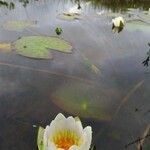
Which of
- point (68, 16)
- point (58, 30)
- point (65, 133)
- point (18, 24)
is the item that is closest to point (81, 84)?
point (58, 30)

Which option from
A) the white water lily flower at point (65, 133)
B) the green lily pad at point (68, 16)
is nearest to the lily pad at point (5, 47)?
the green lily pad at point (68, 16)

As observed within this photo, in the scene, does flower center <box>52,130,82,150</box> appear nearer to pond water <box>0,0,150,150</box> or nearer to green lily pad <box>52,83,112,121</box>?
pond water <box>0,0,150,150</box>

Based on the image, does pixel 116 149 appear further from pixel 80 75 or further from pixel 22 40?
pixel 22 40

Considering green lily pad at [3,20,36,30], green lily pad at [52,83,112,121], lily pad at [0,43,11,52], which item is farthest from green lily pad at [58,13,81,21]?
green lily pad at [52,83,112,121]

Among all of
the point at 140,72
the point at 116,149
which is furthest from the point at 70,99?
the point at 140,72

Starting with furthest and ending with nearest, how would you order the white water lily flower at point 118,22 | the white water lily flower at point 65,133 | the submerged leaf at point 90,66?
the white water lily flower at point 118,22 < the submerged leaf at point 90,66 < the white water lily flower at point 65,133

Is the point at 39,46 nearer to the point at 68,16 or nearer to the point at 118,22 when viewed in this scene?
the point at 118,22

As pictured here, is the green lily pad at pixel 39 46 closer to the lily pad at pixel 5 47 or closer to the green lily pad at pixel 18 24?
the lily pad at pixel 5 47
